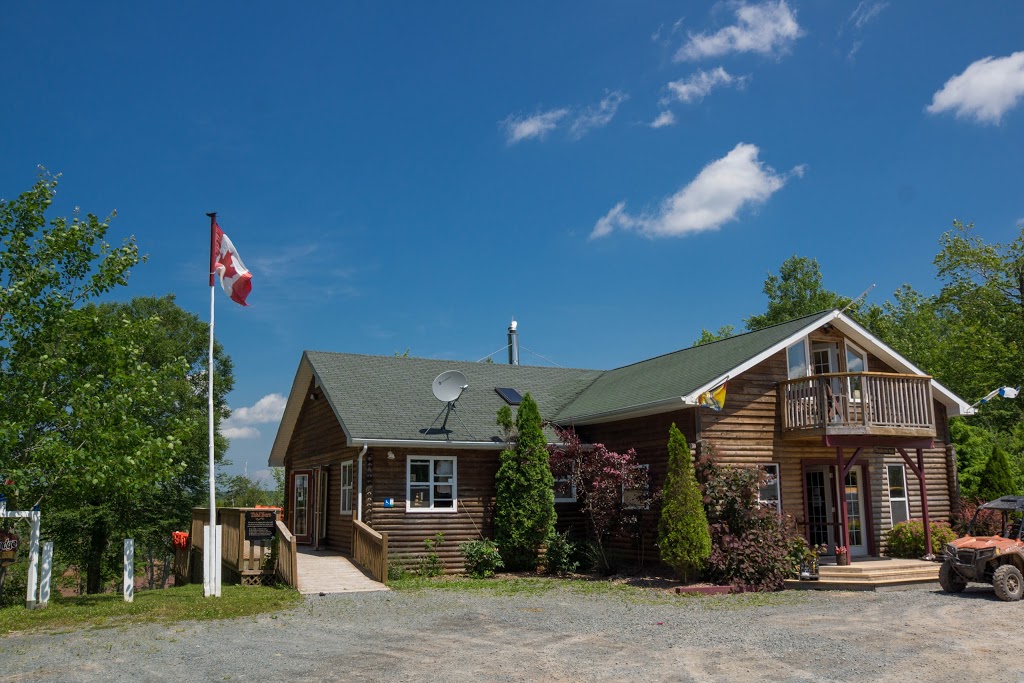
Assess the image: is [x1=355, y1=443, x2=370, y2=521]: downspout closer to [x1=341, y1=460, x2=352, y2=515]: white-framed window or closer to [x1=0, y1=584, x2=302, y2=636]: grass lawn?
[x1=341, y1=460, x2=352, y2=515]: white-framed window

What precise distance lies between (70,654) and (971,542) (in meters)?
14.0

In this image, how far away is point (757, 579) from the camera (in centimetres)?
1562

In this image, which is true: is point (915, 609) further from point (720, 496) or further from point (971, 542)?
point (720, 496)

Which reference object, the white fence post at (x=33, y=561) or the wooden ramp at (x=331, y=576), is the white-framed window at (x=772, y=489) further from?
the white fence post at (x=33, y=561)

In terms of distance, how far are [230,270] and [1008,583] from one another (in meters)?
15.0

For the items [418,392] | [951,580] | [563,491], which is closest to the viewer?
[951,580]

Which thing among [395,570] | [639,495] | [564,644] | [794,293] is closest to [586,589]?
[639,495]

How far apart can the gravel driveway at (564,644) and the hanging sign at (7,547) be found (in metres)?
3.62

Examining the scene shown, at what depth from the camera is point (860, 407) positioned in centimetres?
1759

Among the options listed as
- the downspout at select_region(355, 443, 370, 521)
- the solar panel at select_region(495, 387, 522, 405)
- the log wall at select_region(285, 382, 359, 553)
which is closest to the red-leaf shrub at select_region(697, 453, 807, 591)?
the solar panel at select_region(495, 387, 522, 405)

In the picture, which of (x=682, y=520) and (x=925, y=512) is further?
(x=925, y=512)

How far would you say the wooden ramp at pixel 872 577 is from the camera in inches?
607

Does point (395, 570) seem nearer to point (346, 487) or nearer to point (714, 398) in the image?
point (346, 487)

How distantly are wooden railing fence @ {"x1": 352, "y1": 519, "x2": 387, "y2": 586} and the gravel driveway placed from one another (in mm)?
2257
